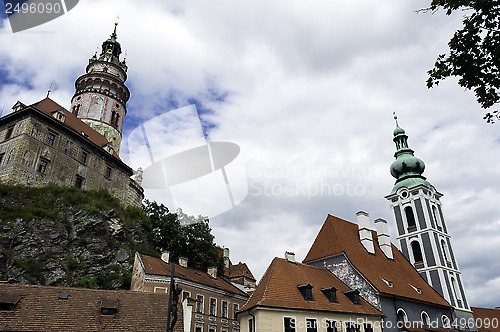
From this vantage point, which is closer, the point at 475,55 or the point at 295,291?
the point at 475,55

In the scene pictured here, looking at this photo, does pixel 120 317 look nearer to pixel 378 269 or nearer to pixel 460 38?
pixel 460 38

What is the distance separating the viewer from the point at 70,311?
17828 mm

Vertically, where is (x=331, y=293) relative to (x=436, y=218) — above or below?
below

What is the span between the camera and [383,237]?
35.4 meters

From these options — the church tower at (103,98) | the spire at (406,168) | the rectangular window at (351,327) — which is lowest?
the rectangular window at (351,327)

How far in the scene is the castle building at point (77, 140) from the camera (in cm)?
3103

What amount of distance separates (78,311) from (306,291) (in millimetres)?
13557

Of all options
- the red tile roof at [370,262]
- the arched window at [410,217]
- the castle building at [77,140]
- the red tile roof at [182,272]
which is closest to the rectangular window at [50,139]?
the castle building at [77,140]

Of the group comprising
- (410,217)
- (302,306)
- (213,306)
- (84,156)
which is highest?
Answer: (84,156)

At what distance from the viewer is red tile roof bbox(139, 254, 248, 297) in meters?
27.4

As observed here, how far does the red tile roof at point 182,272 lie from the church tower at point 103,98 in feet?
72.6

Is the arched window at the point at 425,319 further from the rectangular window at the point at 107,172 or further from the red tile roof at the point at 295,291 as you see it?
the rectangular window at the point at 107,172

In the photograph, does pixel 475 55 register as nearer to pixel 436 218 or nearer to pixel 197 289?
pixel 197 289

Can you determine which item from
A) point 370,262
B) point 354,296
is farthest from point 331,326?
point 370,262
